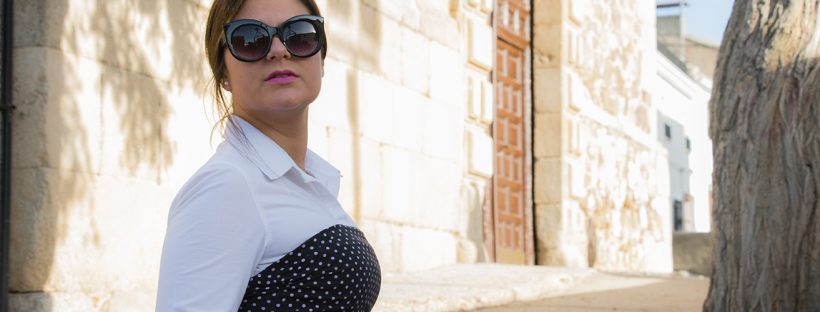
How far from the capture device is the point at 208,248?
1.63m

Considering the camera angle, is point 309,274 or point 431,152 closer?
point 309,274

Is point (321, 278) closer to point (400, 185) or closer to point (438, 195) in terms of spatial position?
point (400, 185)

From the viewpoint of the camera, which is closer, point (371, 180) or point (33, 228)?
point (33, 228)

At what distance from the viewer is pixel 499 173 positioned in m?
10.3

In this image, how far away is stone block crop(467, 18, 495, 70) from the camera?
956 centimetres

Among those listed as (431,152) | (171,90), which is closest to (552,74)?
(431,152)

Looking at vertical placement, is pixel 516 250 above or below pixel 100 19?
below

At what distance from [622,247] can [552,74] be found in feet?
8.56

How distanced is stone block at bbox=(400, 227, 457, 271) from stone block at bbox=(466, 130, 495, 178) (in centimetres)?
73

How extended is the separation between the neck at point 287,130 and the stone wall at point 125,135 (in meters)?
2.54

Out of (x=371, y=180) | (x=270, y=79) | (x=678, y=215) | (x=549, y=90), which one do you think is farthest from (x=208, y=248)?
(x=678, y=215)

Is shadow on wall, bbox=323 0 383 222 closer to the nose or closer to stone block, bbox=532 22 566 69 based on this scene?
stone block, bbox=532 22 566 69

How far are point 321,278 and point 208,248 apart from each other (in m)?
0.23

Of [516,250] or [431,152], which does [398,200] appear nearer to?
[431,152]
